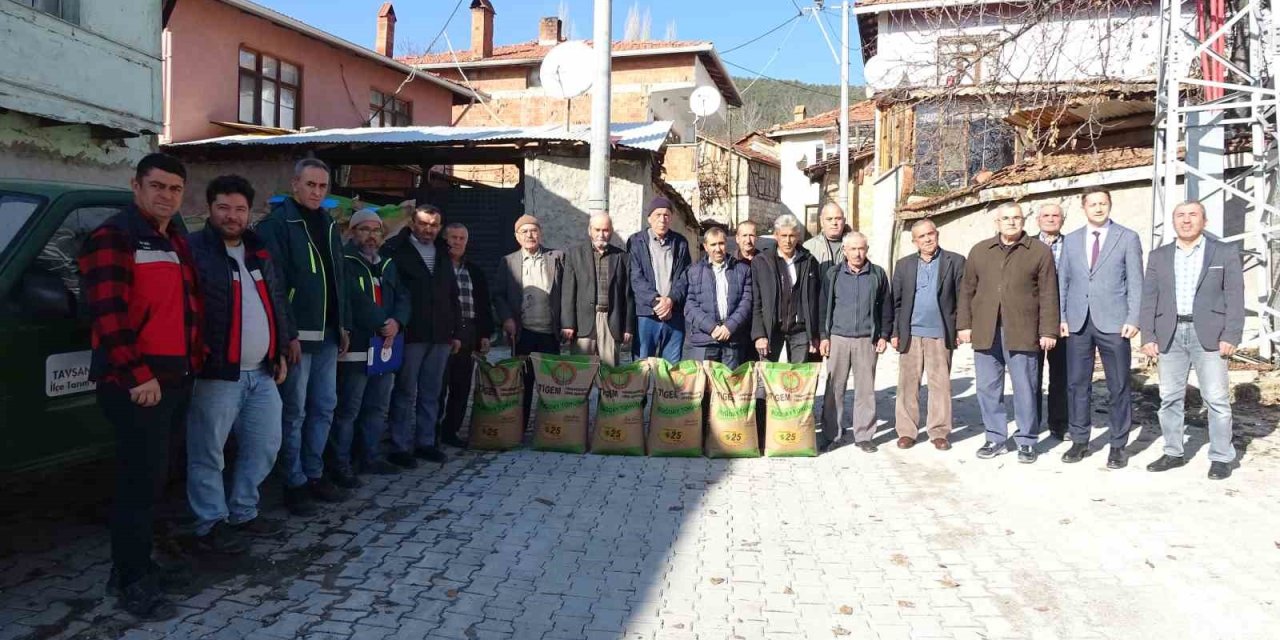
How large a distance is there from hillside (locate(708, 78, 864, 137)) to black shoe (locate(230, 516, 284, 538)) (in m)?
47.1

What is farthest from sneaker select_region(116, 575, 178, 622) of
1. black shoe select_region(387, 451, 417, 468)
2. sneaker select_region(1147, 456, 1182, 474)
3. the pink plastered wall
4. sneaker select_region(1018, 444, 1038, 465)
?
the pink plastered wall

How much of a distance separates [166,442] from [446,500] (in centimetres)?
190

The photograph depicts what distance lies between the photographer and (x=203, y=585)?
12.2ft

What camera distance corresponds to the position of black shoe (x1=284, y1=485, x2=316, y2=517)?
4.71 meters

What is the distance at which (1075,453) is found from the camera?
20.0ft

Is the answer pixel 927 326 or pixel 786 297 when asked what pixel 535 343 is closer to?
pixel 786 297

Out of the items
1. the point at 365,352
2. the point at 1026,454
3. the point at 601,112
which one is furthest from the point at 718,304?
the point at 601,112

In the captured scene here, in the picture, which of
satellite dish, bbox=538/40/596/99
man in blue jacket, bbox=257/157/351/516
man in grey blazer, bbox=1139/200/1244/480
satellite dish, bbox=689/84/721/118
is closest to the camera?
man in blue jacket, bbox=257/157/351/516

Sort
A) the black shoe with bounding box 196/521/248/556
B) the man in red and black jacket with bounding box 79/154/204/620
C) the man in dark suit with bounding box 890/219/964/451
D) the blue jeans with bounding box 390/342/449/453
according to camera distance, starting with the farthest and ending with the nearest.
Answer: the man in dark suit with bounding box 890/219/964/451, the blue jeans with bounding box 390/342/449/453, the black shoe with bounding box 196/521/248/556, the man in red and black jacket with bounding box 79/154/204/620

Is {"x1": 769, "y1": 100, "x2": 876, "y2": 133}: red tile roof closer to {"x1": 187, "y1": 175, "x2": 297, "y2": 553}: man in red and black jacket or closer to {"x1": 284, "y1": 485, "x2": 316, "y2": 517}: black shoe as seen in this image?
{"x1": 284, "y1": 485, "x2": 316, "y2": 517}: black shoe

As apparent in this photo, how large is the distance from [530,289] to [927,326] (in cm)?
314

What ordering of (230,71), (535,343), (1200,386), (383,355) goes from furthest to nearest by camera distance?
(230,71) → (535,343) → (1200,386) → (383,355)

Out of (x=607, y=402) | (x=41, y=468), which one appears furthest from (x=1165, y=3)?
(x=41, y=468)

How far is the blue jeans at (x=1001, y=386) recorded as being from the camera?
20.2ft
